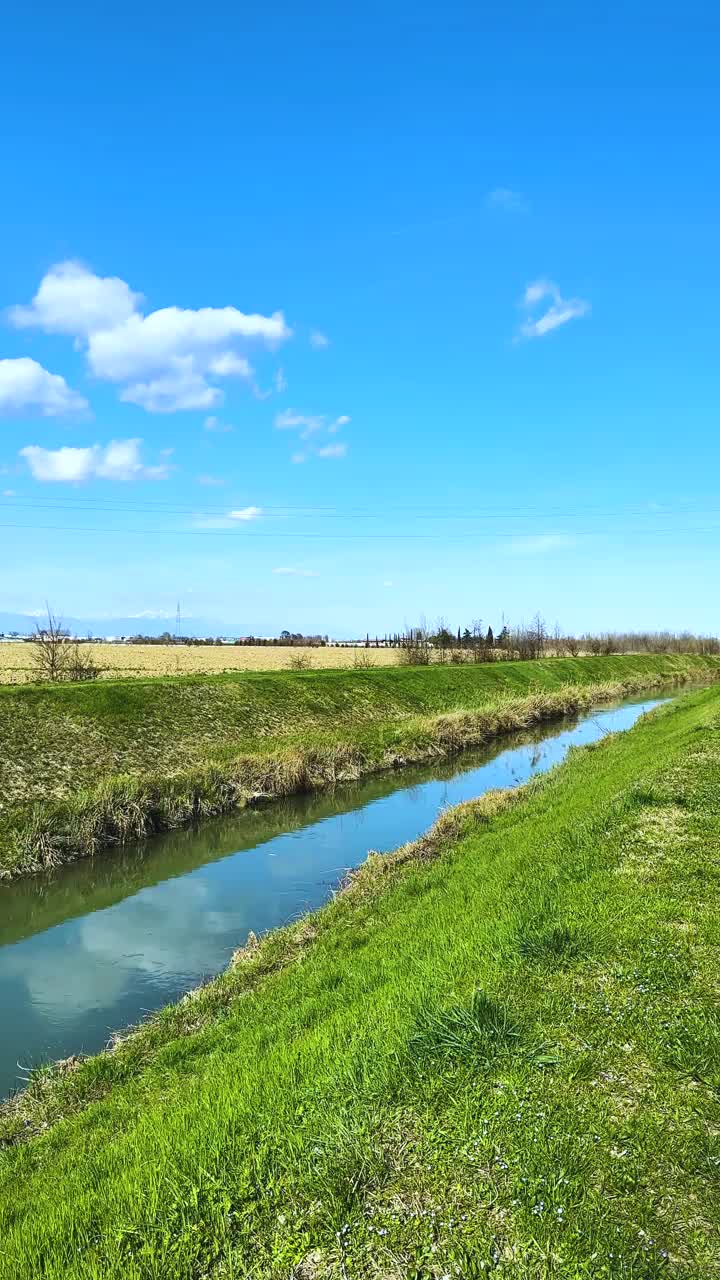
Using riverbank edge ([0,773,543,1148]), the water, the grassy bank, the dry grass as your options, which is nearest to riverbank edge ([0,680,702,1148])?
riverbank edge ([0,773,543,1148])

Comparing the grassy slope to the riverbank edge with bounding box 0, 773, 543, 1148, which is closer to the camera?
the grassy slope

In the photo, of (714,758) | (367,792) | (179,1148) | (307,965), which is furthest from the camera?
(367,792)

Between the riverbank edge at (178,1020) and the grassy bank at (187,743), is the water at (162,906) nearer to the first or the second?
the riverbank edge at (178,1020)

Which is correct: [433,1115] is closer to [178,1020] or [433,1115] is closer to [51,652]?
[178,1020]

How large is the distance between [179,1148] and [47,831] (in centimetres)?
1374

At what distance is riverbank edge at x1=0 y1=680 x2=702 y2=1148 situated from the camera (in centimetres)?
743

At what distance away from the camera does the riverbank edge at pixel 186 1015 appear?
7.43 m

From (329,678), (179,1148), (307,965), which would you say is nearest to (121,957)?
(307,965)

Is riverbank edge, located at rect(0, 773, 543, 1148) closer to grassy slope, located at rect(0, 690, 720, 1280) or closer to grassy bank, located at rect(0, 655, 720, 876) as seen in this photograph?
grassy slope, located at rect(0, 690, 720, 1280)

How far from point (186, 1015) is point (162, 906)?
5534mm

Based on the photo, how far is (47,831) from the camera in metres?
17.1

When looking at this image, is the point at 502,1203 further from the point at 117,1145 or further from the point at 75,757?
the point at 75,757

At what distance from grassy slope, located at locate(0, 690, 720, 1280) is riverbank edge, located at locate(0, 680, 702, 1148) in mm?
52

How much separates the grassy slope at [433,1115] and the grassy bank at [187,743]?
401 inches
